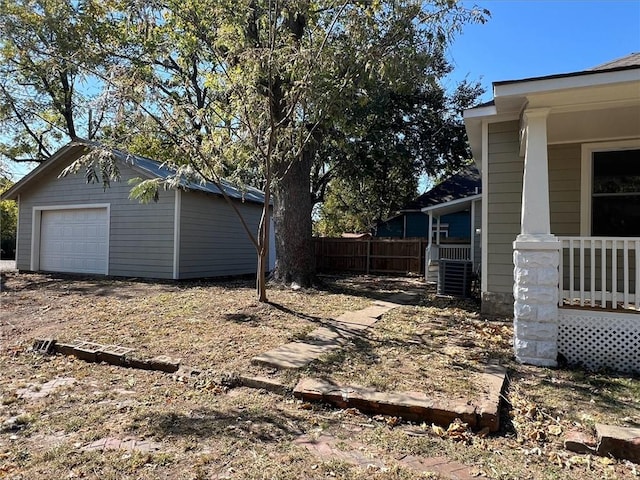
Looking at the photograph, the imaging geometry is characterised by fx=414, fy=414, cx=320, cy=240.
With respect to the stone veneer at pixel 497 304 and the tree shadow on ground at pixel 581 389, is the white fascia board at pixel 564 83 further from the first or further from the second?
the stone veneer at pixel 497 304

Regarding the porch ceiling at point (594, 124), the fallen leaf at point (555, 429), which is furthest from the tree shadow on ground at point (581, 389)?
the porch ceiling at point (594, 124)

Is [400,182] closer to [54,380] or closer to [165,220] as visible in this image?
[165,220]

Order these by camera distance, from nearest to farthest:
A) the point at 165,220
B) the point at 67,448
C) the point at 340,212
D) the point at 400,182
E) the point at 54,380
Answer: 1. the point at 67,448
2. the point at 54,380
3. the point at 165,220
4. the point at 400,182
5. the point at 340,212

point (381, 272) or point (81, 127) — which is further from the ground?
point (81, 127)

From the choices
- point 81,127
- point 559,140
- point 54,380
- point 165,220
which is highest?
point 81,127

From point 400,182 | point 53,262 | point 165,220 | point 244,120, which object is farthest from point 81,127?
point 244,120

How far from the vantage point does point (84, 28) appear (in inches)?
638

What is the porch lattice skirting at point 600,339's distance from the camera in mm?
4262

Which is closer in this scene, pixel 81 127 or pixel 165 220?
pixel 165 220

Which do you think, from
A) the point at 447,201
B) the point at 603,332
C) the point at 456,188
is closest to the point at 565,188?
the point at 603,332

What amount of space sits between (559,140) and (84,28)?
17628 mm

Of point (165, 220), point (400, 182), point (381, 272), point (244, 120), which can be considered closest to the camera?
point (244, 120)

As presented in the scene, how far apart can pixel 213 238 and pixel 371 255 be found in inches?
252

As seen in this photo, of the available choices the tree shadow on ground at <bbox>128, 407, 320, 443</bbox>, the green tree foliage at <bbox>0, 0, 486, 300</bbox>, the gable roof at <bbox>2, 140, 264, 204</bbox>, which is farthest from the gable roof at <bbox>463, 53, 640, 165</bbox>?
the gable roof at <bbox>2, 140, 264, 204</bbox>
